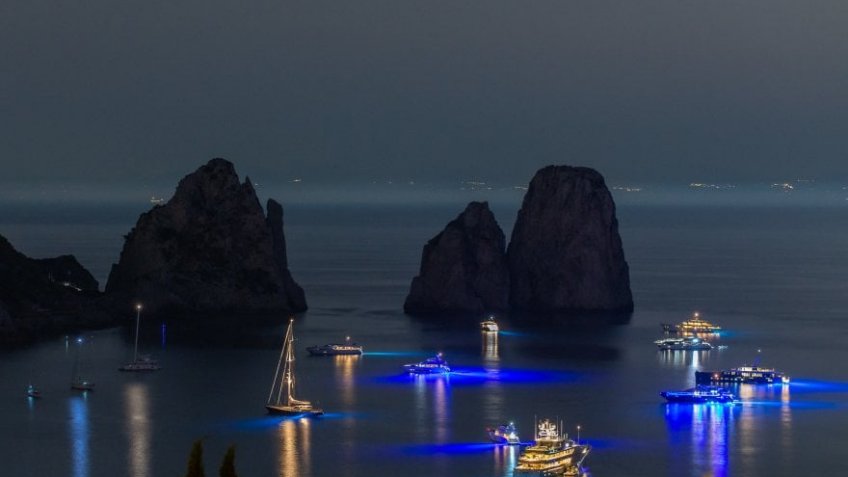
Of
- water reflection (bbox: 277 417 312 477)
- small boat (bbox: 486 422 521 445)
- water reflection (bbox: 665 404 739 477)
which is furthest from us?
small boat (bbox: 486 422 521 445)

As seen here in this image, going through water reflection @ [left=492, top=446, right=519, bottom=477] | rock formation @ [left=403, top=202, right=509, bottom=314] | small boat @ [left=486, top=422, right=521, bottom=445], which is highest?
rock formation @ [left=403, top=202, right=509, bottom=314]

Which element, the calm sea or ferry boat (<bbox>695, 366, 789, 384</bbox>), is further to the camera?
ferry boat (<bbox>695, 366, 789, 384</bbox>)

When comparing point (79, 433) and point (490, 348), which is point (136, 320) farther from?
point (79, 433)

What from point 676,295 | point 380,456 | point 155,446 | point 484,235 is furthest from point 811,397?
point 676,295

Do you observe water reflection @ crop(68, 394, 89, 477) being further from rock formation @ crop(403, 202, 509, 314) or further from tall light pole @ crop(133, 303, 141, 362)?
rock formation @ crop(403, 202, 509, 314)

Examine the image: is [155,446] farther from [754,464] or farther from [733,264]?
[733,264]

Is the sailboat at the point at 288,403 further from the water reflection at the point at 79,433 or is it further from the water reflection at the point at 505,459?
the water reflection at the point at 505,459

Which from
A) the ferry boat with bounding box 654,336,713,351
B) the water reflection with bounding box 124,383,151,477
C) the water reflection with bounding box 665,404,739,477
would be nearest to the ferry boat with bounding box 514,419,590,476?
the water reflection with bounding box 665,404,739,477
